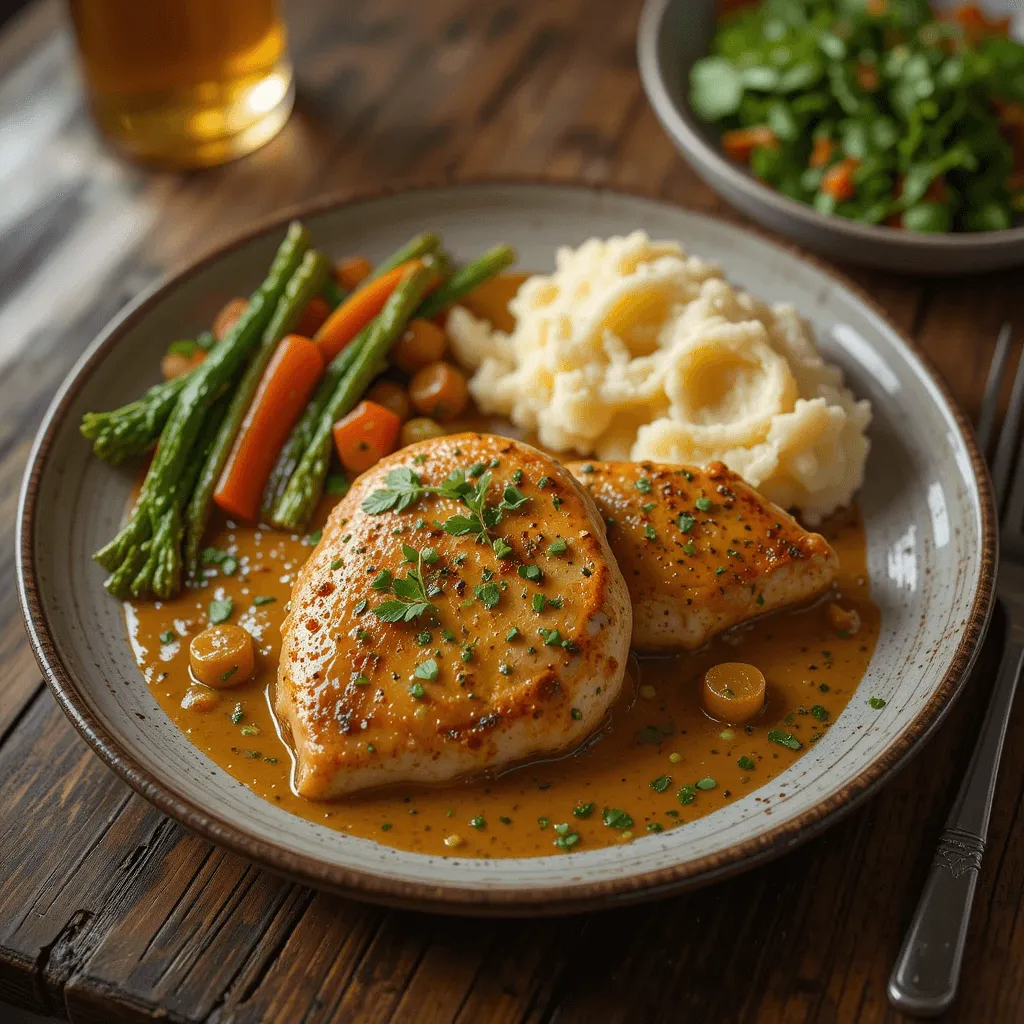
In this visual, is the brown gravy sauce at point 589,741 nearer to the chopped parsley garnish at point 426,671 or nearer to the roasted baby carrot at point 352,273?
the chopped parsley garnish at point 426,671

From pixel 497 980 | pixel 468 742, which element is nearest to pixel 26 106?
pixel 468 742

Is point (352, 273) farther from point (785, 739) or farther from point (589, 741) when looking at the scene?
point (785, 739)

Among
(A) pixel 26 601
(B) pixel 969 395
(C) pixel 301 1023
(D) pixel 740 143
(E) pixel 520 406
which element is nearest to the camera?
(C) pixel 301 1023

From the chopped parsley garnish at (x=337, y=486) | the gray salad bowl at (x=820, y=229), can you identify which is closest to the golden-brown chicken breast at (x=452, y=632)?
the chopped parsley garnish at (x=337, y=486)

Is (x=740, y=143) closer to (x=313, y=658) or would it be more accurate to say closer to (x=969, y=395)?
(x=969, y=395)

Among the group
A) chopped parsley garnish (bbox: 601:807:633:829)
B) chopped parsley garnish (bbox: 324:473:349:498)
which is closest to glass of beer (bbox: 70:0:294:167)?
chopped parsley garnish (bbox: 324:473:349:498)

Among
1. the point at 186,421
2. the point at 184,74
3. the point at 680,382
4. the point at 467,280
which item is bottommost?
the point at 680,382

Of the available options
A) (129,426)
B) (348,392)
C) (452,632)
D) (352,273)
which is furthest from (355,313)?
(452,632)
